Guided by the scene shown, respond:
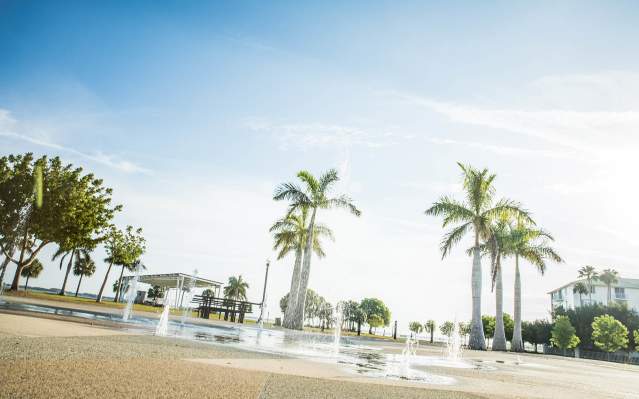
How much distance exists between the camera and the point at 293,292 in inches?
930

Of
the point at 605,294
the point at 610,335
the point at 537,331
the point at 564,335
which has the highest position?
the point at 605,294

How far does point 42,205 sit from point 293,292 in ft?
66.1

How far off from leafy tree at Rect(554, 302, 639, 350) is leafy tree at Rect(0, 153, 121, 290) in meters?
62.5

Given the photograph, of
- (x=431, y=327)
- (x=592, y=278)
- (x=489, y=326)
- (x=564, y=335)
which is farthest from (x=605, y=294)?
(x=431, y=327)

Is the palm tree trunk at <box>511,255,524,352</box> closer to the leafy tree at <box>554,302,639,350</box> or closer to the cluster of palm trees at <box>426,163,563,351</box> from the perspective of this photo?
the cluster of palm trees at <box>426,163,563,351</box>

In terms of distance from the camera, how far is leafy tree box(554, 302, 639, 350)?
50.3m

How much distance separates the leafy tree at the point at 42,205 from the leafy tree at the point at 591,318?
6250 cm

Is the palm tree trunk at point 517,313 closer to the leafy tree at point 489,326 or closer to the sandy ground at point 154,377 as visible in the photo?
the sandy ground at point 154,377

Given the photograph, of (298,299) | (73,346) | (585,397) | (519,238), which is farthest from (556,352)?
(73,346)

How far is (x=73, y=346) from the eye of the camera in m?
4.46

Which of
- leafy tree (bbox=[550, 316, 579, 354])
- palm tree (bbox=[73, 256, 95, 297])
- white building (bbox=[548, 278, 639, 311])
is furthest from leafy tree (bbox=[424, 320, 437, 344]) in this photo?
palm tree (bbox=[73, 256, 95, 297])

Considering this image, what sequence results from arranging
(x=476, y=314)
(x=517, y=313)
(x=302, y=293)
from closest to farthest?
(x=476, y=314), (x=302, y=293), (x=517, y=313)

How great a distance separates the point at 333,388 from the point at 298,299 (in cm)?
1911

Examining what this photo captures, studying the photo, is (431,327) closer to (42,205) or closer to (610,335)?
(610,335)
